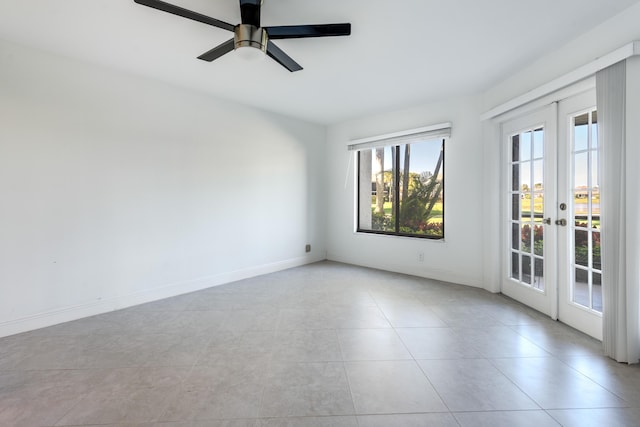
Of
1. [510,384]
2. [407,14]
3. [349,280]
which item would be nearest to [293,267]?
[349,280]

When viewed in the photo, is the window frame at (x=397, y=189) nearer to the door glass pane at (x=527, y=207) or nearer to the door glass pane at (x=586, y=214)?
the door glass pane at (x=527, y=207)

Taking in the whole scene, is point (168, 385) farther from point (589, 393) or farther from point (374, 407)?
point (589, 393)

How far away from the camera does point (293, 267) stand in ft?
15.7

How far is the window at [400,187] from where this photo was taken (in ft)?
14.9

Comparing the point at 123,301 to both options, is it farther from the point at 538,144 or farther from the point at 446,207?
the point at 538,144

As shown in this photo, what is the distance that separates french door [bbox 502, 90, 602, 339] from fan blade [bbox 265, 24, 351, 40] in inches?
83.4

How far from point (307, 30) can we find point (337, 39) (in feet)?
1.86

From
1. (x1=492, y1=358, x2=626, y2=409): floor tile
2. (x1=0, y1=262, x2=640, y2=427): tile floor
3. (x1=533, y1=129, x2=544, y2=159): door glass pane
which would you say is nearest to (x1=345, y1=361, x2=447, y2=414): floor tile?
(x1=0, y1=262, x2=640, y2=427): tile floor

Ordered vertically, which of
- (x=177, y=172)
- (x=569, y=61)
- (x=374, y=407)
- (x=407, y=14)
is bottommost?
(x=374, y=407)

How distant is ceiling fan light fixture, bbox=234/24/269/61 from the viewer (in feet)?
6.33

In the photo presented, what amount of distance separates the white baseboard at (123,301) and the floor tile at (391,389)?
2384mm

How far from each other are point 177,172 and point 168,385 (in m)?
2.40

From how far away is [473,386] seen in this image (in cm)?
176

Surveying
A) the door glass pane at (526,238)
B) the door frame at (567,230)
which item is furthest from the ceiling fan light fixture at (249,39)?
the door glass pane at (526,238)
